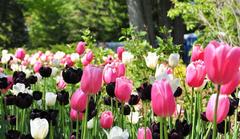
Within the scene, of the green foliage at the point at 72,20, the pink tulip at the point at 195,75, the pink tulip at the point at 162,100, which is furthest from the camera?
the green foliage at the point at 72,20

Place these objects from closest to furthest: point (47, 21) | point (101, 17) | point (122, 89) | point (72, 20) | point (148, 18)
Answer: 1. point (122, 89)
2. point (148, 18)
3. point (101, 17)
4. point (72, 20)
5. point (47, 21)

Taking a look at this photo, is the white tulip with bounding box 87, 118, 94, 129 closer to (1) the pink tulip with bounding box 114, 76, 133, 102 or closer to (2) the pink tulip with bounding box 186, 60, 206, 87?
(1) the pink tulip with bounding box 114, 76, 133, 102

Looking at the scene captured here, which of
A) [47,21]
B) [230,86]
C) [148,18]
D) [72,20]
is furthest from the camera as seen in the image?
[47,21]

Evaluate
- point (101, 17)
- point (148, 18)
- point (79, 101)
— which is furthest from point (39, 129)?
point (101, 17)

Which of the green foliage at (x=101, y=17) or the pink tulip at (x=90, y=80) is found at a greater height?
the green foliage at (x=101, y=17)

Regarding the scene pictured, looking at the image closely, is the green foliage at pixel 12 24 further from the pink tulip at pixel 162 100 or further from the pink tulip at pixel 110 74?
the pink tulip at pixel 162 100

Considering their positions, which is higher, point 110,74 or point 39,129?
point 110,74

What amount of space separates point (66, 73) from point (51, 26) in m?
32.1

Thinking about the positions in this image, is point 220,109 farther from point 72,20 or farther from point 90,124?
point 72,20

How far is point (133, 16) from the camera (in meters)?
16.4

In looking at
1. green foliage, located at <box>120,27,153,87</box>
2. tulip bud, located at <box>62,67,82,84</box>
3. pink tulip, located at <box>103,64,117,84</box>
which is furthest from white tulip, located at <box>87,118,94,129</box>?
green foliage, located at <box>120,27,153,87</box>

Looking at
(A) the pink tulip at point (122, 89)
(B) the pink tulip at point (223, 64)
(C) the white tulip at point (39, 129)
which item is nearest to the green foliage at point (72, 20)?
(A) the pink tulip at point (122, 89)

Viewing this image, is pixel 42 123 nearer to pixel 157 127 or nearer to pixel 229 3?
pixel 157 127

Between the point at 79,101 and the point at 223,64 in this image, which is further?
the point at 79,101
